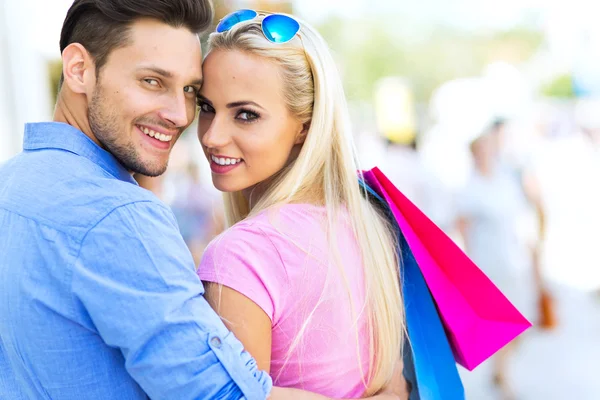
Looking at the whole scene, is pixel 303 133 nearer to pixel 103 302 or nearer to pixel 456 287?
pixel 456 287

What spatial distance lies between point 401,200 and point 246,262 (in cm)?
61

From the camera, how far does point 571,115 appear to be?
1788 centimetres

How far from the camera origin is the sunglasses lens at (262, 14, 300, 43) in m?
2.05

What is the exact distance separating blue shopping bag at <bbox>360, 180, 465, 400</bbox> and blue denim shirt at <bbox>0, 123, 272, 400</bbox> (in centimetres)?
69

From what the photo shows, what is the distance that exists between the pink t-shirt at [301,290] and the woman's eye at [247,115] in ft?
1.13

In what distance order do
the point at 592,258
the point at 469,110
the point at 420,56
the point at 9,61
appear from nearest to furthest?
the point at 9,61 → the point at 592,258 → the point at 469,110 → the point at 420,56

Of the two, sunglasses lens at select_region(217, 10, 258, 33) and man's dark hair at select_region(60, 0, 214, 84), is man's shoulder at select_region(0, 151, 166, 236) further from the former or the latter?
sunglasses lens at select_region(217, 10, 258, 33)

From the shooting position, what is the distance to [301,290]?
178 cm

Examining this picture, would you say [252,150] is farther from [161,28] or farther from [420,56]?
[420,56]

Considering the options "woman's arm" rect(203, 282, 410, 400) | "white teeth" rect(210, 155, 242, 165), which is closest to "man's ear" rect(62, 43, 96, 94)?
"white teeth" rect(210, 155, 242, 165)

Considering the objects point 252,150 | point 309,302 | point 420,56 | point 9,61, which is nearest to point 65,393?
point 309,302

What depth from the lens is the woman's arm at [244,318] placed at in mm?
1667

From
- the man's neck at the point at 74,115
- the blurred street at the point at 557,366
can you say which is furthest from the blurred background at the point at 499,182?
the man's neck at the point at 74,115

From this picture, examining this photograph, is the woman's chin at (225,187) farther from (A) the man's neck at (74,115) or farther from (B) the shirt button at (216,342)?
(B) the shirt button at (216,342)
